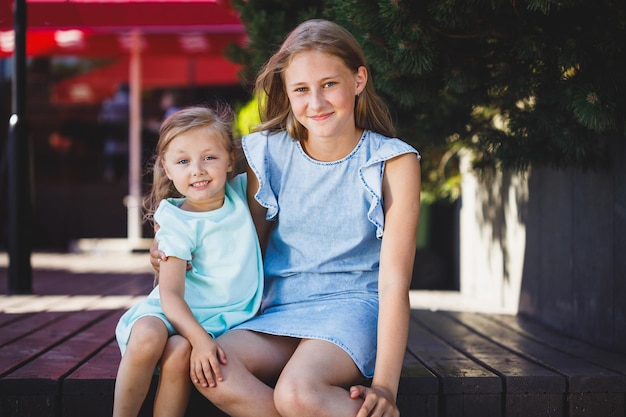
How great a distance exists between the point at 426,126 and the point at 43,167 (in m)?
6.93

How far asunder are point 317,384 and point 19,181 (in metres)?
2.72

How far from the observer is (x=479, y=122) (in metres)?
3.57

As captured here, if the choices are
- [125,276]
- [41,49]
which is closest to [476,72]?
[125,276]

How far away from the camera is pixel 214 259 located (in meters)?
2.21

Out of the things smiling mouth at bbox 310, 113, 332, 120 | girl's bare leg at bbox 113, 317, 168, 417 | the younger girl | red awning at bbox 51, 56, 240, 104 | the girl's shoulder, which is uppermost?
red awning at bbox 51, 56, 240, 104

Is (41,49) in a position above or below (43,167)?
above

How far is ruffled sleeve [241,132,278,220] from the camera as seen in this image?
7.70 ft

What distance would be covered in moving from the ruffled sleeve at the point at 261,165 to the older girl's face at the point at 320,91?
7.6 inches

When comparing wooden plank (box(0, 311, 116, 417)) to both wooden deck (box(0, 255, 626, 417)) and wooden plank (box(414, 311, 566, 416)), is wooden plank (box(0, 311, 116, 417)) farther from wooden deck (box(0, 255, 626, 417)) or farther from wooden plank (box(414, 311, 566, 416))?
wooden plank (box(414, 311, 566, 416))

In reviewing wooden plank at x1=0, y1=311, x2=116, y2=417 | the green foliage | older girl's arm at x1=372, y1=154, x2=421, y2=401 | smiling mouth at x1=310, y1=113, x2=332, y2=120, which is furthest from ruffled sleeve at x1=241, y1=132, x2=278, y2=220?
wooden plank at x1=0, y1=311, x2=116, y2=417

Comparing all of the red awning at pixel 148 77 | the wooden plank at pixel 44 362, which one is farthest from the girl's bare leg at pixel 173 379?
the red awning at pixel 148 77

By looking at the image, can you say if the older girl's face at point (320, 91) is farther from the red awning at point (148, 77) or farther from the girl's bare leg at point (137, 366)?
the red awning at point (148, 77)

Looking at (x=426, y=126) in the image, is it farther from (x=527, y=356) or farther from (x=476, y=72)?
(x=527, y=356)

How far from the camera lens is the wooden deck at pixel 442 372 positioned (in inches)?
83.9
